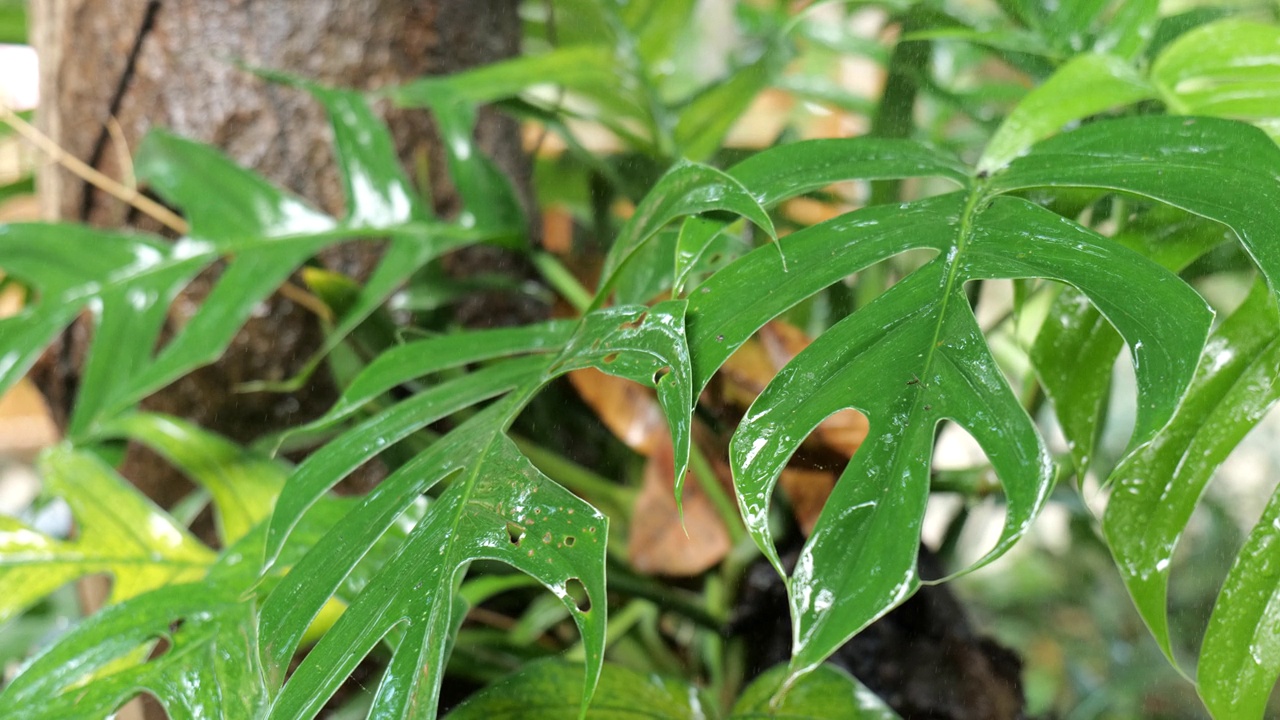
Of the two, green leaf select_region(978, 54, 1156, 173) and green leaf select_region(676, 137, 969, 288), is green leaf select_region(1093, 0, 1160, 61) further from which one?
green leaf select_region(676, 137, 969, 288)

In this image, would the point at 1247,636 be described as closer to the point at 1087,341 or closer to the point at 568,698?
the point at 1087,341

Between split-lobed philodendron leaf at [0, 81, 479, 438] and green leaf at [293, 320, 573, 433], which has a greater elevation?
split-lobed philodendron leaf at [0, 81, 479, 438]

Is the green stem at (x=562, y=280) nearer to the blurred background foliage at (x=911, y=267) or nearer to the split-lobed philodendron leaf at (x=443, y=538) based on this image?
the blurred background foliage at (x=911, y=267)

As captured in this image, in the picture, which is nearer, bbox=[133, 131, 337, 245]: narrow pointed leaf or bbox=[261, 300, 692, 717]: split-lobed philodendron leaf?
bbox=[261, 300, 692, 717]: split-lobed philodendron leaf

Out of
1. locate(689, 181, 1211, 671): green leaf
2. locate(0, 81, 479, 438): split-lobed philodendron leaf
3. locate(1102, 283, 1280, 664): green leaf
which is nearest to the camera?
locate(689, 181, 1211, 671): green leaf

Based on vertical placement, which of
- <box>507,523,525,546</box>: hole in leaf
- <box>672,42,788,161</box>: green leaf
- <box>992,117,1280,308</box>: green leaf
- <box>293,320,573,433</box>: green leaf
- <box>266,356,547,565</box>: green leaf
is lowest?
<box>507,523,525,546</box>: hole in leaf

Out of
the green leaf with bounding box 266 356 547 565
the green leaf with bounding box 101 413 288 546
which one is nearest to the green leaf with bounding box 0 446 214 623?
the green leaf with bounding box 101 413 288 546

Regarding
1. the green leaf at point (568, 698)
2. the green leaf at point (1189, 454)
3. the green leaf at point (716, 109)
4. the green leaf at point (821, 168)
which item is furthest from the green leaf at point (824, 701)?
the green leaf at point (716, 109)
